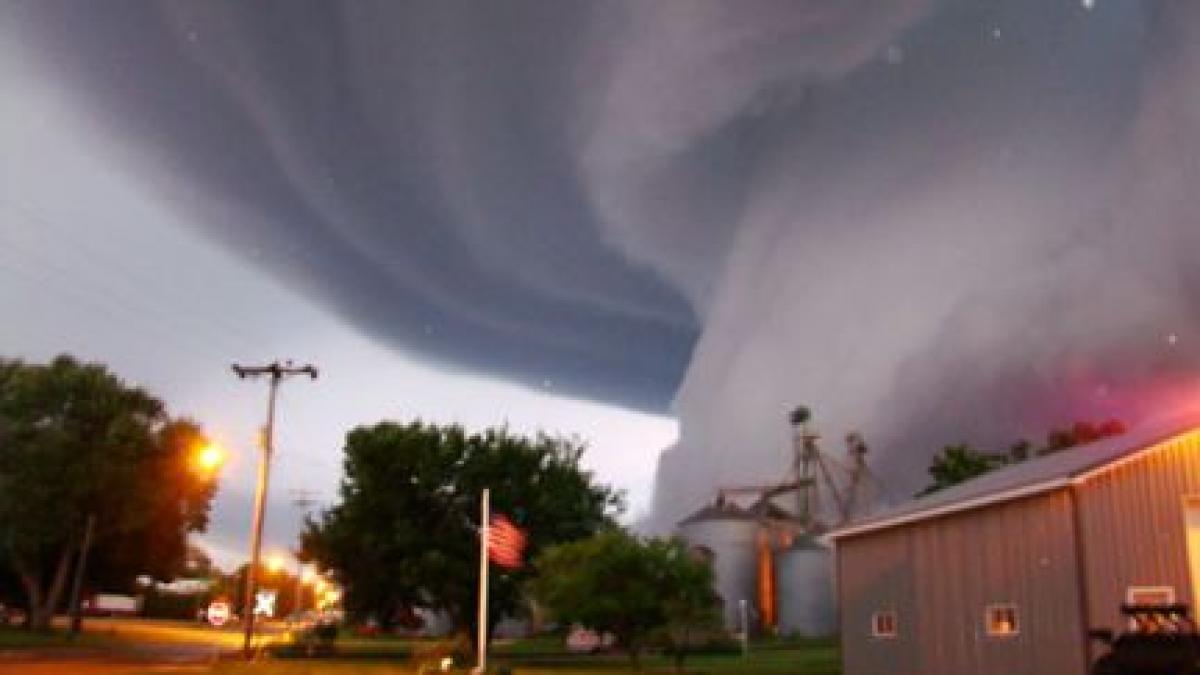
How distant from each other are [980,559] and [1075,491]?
4.01 meters

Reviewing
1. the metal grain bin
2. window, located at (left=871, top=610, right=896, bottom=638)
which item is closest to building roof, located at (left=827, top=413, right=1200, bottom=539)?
window, located at (left=871, top=610, right=896, bottom=638)

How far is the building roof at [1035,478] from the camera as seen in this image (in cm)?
2753

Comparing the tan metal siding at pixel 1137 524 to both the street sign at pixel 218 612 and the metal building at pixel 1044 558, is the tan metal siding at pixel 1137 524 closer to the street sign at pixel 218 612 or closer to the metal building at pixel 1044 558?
the metal building at pixel 1044 558

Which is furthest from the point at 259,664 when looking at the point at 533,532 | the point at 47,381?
the point at 47,381

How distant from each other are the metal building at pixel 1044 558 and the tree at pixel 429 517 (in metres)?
28.8

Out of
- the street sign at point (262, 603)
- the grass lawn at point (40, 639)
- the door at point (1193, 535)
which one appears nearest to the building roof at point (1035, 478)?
the door at point (1193, 535)

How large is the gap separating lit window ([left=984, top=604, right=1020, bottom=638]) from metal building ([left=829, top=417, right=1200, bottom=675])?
0.03 m

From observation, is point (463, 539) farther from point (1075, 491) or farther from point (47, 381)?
point (1075, 491)

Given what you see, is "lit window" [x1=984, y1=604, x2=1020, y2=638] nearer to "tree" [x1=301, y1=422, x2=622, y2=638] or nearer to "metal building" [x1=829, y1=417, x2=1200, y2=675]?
"metal building" [x1=829, y1=417, x2=1200, y2=675]

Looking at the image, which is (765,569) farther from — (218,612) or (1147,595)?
(1147,595)

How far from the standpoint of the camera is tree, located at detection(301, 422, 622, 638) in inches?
2318

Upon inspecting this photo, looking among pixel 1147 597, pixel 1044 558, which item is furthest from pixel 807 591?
pixel 1147 597

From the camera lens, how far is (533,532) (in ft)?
203

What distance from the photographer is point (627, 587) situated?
4450cm
